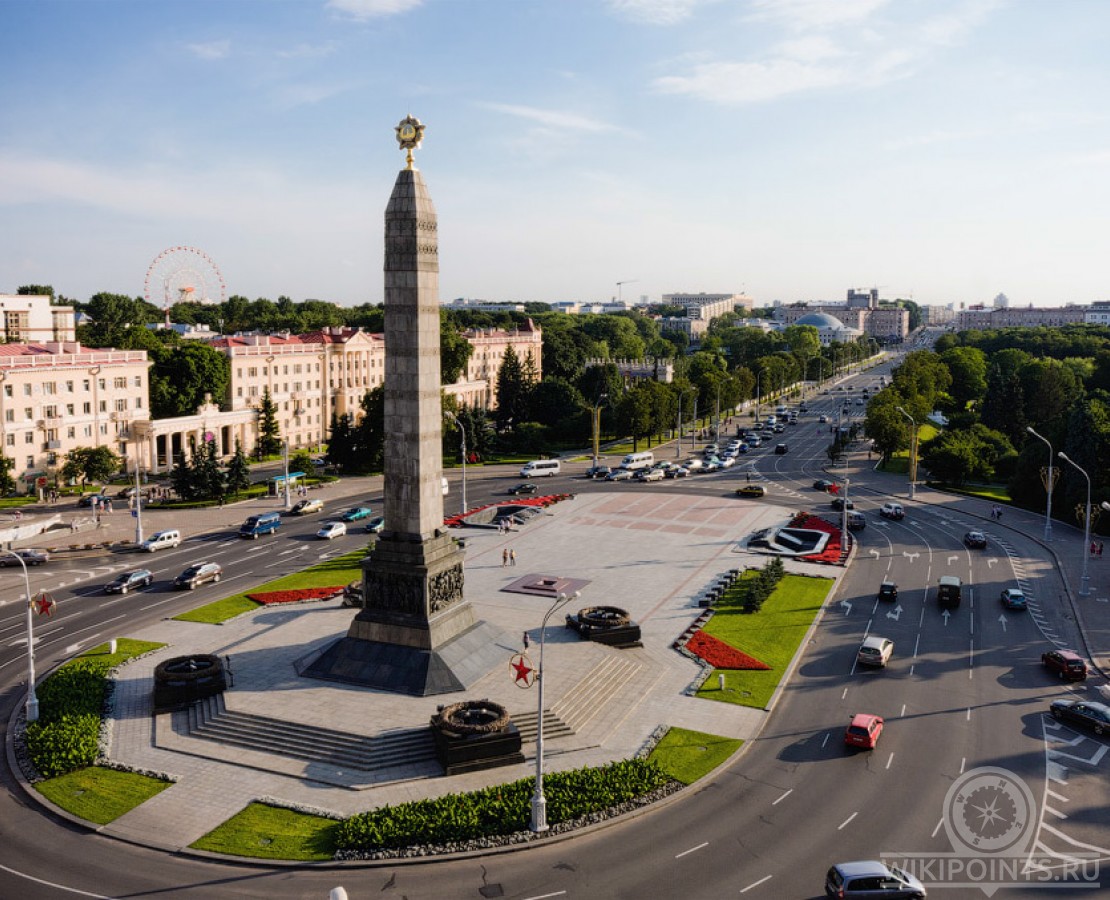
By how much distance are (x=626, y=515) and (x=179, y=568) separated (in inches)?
1385

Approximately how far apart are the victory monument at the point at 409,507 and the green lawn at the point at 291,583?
12371 millimetres

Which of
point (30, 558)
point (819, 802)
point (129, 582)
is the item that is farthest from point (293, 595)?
point (819, 802)

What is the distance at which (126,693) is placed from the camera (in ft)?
123

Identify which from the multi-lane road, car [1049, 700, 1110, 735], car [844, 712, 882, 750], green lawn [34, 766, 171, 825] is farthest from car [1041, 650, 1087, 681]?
green lawn [34, 766, 171, 825]

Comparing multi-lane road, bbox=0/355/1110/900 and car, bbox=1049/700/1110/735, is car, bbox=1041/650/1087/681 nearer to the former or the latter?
multi-lane road, bbox=0/355/1110/900

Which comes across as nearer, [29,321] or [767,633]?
[767,633]

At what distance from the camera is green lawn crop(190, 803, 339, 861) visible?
26109 mm

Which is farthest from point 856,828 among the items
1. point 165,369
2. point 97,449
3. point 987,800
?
point 165,369

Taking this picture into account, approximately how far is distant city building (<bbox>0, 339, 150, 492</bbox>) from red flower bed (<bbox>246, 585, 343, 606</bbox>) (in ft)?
108

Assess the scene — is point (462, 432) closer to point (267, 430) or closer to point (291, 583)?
point (291, 583)

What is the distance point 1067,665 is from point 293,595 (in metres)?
39.6

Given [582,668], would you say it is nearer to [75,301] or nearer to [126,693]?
[126,693]

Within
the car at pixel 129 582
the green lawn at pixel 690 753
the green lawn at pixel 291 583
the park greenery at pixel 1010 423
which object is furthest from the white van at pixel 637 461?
the green lawn at pixel 690 753

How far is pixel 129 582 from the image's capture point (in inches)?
2082
